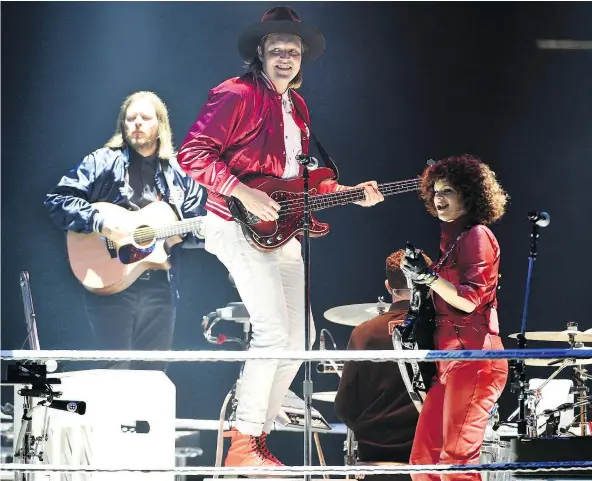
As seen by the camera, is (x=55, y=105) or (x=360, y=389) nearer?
(x=360, y=389)

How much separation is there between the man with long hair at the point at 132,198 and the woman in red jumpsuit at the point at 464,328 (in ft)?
5.33

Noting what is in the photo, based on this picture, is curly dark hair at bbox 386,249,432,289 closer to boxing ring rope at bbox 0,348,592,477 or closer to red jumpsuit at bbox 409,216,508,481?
red jumpsuit at bbox 409,216,508,481

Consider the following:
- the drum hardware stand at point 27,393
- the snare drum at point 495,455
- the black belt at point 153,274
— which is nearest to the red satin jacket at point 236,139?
the black belt at point 153,274

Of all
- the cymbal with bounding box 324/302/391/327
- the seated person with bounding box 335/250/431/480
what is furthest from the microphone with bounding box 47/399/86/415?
the cymbal with bounding box 324/302/391/327

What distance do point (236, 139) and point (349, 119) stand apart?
0.70 metres

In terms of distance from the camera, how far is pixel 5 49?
17.7 ft

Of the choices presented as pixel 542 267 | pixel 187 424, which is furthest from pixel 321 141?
pixel 187 424

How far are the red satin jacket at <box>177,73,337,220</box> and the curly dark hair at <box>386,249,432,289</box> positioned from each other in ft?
1.69

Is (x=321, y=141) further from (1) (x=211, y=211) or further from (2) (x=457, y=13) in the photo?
(2) (x=457, y=13)

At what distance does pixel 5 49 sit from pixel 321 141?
196 centimetres

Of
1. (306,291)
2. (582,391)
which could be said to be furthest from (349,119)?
(582,391)

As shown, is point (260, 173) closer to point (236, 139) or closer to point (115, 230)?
point (236, 139)

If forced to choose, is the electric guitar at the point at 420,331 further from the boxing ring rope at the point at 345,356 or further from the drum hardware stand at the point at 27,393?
the drum hardware stand at the point at 27,393

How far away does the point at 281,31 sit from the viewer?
203 inches
